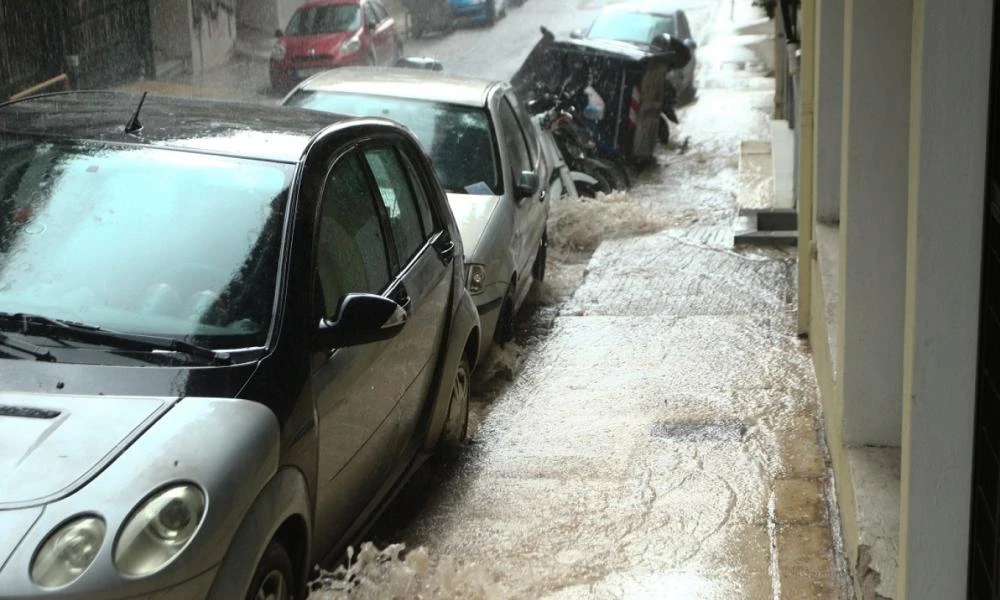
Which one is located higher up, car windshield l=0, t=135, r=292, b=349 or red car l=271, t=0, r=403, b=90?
car windshield l=0, t=135, r=292, b=349

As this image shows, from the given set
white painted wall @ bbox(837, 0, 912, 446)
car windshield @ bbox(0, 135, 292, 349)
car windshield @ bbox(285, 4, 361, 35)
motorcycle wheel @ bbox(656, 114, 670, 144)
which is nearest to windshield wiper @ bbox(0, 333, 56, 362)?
car windshield @ bbox(0, 135, 292, 349)

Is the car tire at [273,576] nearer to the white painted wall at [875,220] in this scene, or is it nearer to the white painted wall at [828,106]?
the white painted wall at [875,220]

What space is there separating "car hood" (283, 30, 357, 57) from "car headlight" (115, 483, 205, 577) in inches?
898

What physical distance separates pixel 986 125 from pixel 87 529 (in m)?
2.32

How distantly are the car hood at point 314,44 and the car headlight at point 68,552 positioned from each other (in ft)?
75.4

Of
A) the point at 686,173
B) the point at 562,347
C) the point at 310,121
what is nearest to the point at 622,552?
the point at 310,121

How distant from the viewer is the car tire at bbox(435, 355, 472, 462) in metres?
6.38

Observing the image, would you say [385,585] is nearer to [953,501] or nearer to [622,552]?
[622,552]

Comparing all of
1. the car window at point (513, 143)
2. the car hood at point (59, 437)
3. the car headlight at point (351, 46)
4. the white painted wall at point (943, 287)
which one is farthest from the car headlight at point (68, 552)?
the car headlight at point (351, 46)

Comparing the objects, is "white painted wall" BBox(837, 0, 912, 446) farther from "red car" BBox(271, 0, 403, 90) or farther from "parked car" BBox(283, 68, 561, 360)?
"red car" BBox(271, 0, 403, 90)

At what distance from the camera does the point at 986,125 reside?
324cm

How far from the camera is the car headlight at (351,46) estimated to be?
2633 centimetres

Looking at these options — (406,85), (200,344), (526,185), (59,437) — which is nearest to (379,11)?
(406,85)

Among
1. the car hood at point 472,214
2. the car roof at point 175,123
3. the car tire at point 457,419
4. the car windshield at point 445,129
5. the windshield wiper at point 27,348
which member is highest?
the car roof at point 175,123
